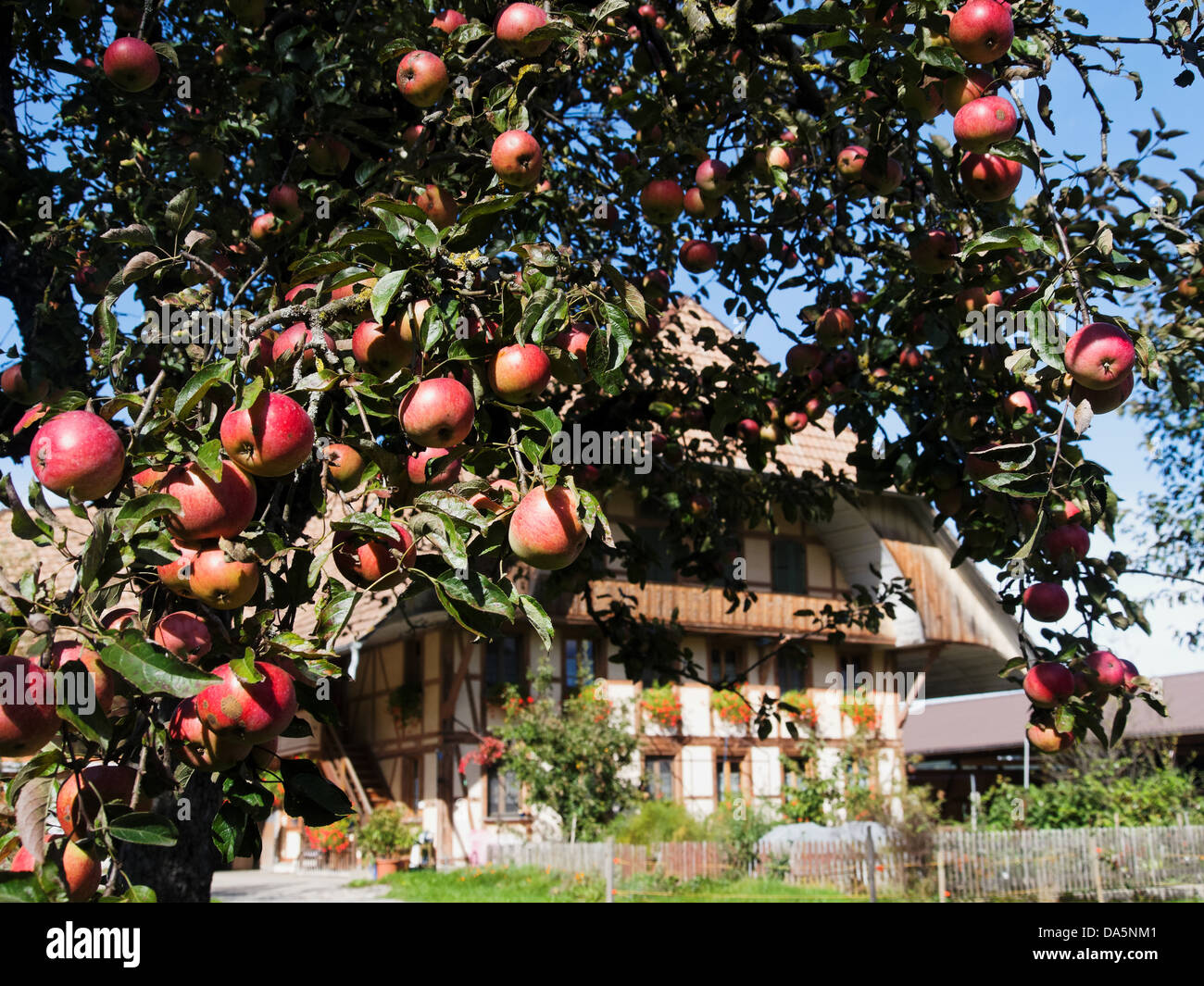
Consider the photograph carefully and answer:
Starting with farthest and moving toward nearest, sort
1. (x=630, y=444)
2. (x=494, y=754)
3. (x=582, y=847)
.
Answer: (x=494, y=754)
(x=582, y=847)
(x=630, y=444)

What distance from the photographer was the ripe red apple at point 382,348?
2.04 meters

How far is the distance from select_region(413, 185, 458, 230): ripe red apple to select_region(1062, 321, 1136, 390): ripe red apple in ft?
5.61

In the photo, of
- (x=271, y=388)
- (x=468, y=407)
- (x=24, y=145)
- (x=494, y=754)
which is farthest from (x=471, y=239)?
(x=494, y=754)

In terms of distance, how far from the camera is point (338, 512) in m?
8.35

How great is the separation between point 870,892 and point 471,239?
44.1 ft

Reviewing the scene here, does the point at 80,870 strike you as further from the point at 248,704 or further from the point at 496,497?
the point at 496,497

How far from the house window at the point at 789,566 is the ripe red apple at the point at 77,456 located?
1970 cm

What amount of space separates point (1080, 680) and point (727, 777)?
17360 mm

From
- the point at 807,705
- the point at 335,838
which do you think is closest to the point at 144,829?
the point at 335,838

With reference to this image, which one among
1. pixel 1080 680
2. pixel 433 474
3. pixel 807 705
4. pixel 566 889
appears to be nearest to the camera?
pixel 433 474

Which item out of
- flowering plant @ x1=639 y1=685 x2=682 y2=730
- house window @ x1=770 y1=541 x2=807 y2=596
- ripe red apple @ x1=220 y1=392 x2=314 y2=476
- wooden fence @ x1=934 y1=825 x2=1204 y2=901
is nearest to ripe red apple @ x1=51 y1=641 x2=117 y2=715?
ripe red apple @ x1=220 y1=392 x2=314 y2=476

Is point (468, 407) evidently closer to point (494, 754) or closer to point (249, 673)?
point (249, 673)

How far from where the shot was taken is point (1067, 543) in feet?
10.3

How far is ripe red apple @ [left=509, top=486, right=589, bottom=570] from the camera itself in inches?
70.9
